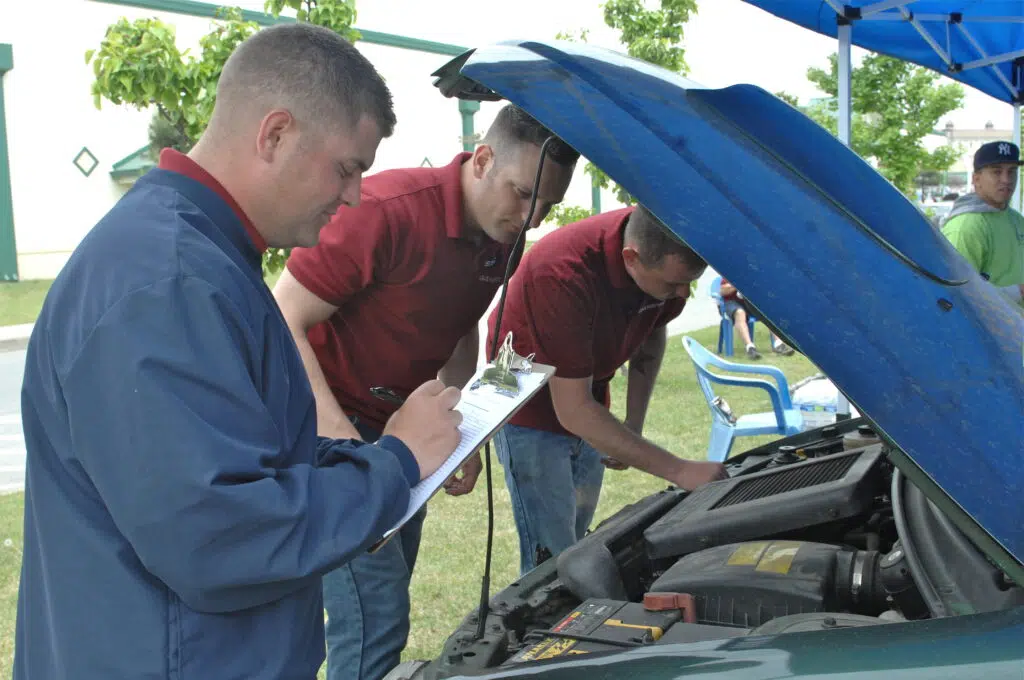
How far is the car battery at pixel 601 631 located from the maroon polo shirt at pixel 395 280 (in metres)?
0.92

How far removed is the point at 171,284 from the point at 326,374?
134cm

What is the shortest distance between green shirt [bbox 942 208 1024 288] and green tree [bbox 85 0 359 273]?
3984 mm

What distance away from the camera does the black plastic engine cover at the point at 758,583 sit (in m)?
1.71

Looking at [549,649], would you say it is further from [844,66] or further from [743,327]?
[743,327]

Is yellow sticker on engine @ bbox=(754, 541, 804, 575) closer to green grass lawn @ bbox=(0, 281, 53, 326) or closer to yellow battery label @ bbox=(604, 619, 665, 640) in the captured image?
yellow battery label @ bbox=(604, 619, 665, 640)

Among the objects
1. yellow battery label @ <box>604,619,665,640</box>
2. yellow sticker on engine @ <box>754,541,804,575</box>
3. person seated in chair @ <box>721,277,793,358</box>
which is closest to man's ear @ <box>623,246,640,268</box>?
yellow sticker on engine @ <box>754,541,804,575</box>

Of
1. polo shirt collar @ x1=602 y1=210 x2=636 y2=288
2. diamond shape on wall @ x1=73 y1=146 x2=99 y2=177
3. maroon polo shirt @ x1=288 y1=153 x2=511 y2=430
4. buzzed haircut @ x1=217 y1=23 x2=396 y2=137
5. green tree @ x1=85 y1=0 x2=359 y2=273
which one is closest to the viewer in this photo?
buzzed haircut @ x1=217 y1=23 x2=396 y2=137

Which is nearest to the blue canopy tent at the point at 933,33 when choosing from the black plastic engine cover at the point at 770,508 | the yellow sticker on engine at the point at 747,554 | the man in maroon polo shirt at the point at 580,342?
the man in maroon polo shirt at the point at 580,342

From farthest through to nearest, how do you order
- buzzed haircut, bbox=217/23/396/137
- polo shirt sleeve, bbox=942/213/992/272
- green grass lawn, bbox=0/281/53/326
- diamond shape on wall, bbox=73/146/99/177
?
diamond shape on wall, bbox=73/146/99/177
green grass lawn, bbox=0/281/53/326
polo shirt sleeve, bbox=942/213/992/272
buzzed haircut, bbox=217/23/396/137

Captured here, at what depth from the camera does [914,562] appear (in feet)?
5.11

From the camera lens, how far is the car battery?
153cm

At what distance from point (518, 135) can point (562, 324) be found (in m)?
0.63

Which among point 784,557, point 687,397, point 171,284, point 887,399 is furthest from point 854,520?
point 687,397

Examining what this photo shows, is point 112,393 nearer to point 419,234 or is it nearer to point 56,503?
point 56,503
